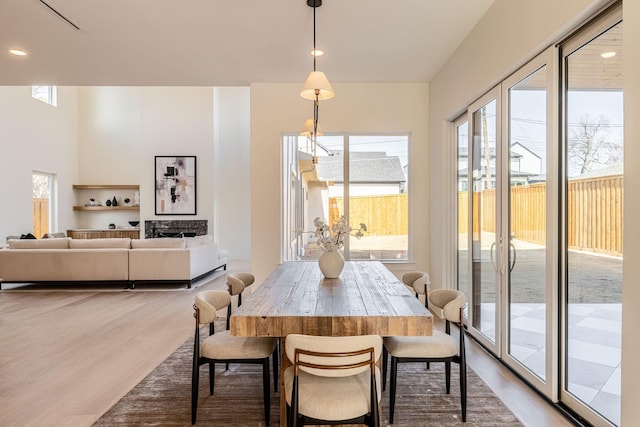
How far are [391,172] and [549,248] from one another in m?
3.19

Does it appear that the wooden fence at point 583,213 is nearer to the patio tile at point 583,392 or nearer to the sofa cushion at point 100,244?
the patio tile at point 583,392

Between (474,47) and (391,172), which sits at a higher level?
(474,47)

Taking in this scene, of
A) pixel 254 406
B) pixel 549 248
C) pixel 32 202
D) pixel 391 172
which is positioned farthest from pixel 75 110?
pixel 549 248

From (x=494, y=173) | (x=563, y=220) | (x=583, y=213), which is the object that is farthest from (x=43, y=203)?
(x=583, y=213)

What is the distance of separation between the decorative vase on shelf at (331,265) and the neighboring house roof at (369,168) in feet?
9.18

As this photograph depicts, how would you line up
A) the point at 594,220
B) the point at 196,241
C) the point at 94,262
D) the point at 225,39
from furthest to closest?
1. the point at 196,241
2. the point at 94,262
3. the point at 225,39
4. the point at 594,220

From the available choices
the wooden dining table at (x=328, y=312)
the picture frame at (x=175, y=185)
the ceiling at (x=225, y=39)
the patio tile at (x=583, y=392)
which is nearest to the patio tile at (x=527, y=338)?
the patio tile at (x=583, y=392)

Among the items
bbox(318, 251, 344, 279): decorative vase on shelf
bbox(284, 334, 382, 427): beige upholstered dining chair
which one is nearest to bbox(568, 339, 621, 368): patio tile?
bbox(284, 334, 382, 427): beige upholstered dining chair

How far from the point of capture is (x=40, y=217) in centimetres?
939

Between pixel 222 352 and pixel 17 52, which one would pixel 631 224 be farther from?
pixel 17 52

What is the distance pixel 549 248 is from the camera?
8.13 ft

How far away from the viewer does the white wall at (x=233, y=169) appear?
33.8 ft

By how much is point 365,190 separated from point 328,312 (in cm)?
379

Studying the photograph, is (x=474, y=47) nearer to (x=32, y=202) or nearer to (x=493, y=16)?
(x=493, y=16)
